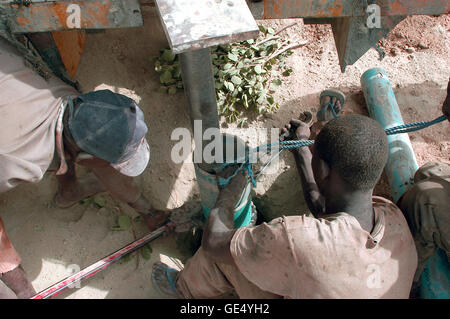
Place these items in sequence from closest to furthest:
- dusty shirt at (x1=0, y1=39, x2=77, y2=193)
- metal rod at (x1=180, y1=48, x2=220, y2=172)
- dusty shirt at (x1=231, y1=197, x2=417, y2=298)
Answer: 1. dusty shirt at (x1=231, y1=197, x2=417, y2=298)
2. metal rod at (x1=180, y1=48, x2=220, y2=172)
3. dusty shirt at (x1=0, y1=39, x2=77, y2=193)

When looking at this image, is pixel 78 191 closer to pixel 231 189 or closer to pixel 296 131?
pixel 231 189

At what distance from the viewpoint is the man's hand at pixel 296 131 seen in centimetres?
273

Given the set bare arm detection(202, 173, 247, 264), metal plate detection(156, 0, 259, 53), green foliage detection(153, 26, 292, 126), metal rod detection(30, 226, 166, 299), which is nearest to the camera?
metal plate detection(156, 0, 259, 53)

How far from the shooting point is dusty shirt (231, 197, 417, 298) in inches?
68.4

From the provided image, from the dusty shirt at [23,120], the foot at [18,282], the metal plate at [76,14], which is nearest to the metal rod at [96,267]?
the foot at [18,282]

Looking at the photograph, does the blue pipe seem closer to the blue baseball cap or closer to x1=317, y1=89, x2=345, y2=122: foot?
x1=317, y1=89, x2=345, y2=122: foot

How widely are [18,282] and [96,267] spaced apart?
55cm

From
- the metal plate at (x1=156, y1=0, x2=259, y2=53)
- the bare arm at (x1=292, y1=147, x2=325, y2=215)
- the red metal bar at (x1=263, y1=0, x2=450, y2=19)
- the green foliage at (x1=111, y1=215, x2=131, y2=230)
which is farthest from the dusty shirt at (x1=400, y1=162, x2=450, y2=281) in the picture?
the green foliage at (x1=111, y1=215, x2=131, y2=230)

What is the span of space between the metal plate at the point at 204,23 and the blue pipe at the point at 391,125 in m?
2.18

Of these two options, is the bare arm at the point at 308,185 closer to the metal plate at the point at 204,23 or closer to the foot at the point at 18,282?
the metal plate at the point at 204,23

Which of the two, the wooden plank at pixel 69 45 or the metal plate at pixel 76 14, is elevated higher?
the metal plate at pixel 76 14

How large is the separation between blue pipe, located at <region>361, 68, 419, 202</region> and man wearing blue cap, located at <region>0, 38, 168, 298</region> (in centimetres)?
213

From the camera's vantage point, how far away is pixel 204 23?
1.47 metres
